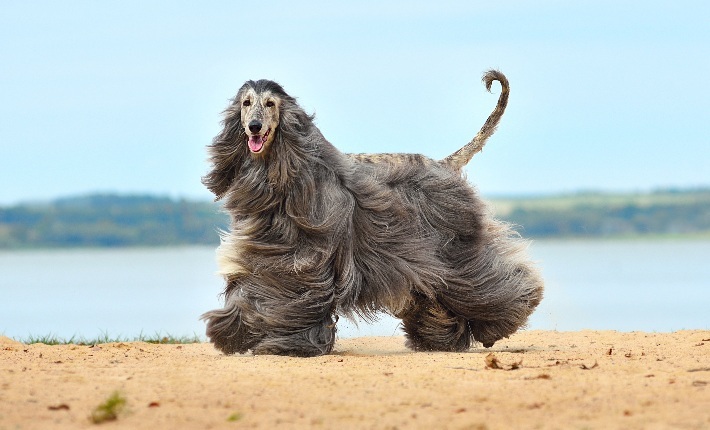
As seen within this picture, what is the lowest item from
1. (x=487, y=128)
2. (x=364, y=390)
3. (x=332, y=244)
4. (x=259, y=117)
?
(x=364, y=390)

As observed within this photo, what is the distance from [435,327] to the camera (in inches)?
407

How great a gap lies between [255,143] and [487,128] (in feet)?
8.47

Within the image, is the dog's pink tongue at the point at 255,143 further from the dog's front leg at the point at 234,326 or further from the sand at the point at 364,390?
the sand at the point at 364,390

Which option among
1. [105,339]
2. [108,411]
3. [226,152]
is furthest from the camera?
[105,339]

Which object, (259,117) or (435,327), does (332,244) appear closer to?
(259,117)

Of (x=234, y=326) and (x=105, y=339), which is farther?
(x=105, y=339)

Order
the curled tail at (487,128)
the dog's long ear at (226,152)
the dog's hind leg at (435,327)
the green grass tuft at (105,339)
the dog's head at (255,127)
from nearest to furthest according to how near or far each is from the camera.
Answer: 1. the dog's head at (255,127)
2. the dog's long ear at (226,152)
3. the dog's hind leg at (435,327)
4. the curled tail at (487,128)
5. the green grass tuft at (105,339)

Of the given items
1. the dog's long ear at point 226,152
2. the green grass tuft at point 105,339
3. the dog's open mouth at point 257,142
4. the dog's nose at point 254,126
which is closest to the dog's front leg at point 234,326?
the dog's long ear at point 226,152

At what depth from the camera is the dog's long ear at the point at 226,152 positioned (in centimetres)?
963

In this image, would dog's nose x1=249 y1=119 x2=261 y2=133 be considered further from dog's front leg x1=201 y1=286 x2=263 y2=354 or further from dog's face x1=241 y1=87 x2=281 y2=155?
dog's front leg x1=201 y1=286 x2=263 y2=354

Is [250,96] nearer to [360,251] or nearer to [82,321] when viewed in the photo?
[360,251]

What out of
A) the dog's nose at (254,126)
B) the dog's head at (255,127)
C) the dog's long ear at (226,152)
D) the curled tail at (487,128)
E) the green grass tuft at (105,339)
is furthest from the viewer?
the green grass tuft at (105,339)

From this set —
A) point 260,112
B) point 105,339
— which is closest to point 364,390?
point 260,112

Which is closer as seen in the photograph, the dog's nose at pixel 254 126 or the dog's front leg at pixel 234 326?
the dog's nose at pixel 254 126
